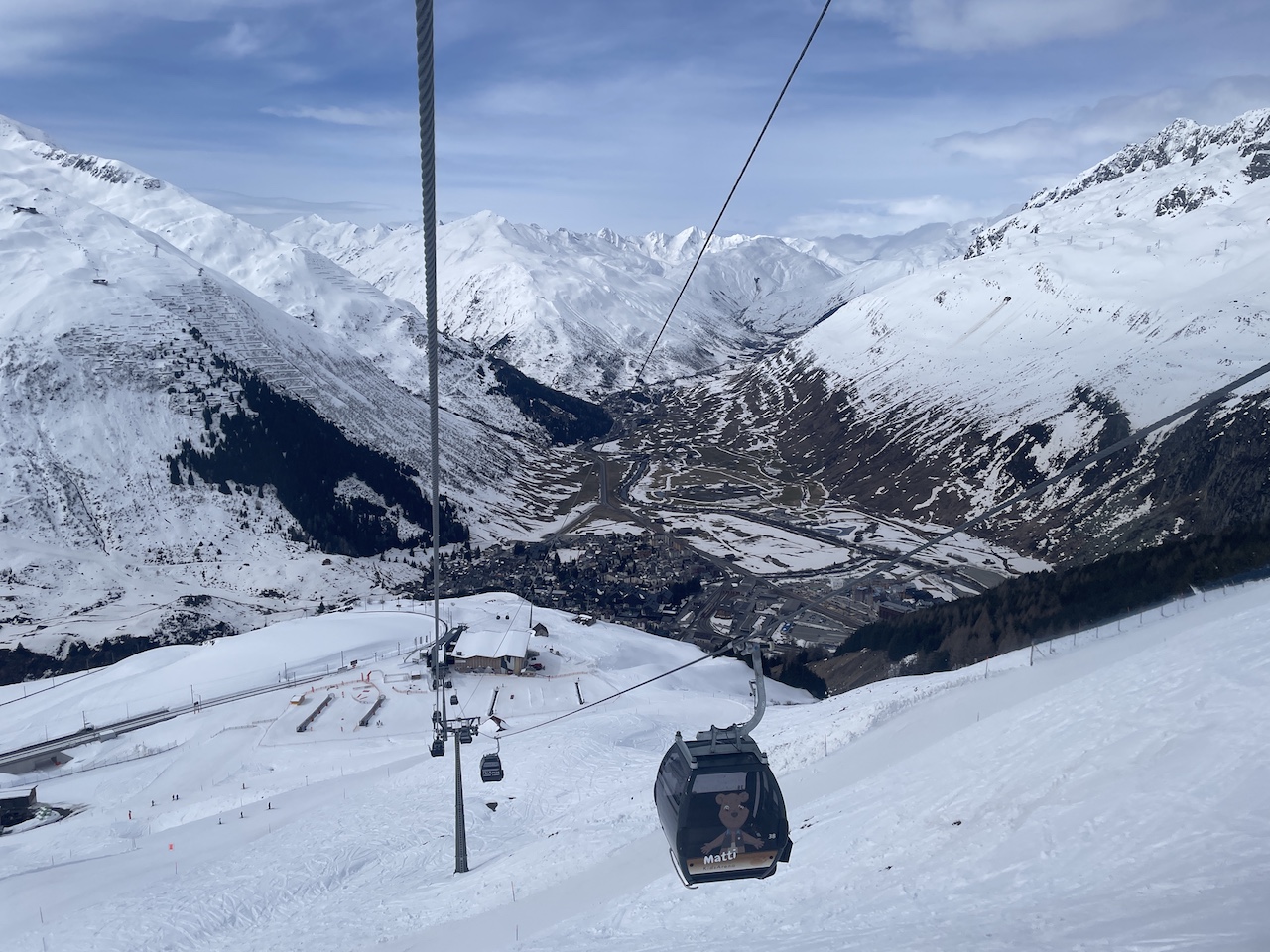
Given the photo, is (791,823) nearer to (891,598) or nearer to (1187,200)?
(891,598)

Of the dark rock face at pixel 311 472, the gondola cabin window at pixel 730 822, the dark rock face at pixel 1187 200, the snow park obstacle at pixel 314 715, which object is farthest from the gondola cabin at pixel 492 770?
the dark rock face at pixel 1187 200

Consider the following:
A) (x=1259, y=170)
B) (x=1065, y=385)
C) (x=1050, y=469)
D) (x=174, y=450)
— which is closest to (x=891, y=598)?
(x=1050, y=469)

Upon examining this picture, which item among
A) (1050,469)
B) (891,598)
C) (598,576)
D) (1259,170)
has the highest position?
(1259,170)

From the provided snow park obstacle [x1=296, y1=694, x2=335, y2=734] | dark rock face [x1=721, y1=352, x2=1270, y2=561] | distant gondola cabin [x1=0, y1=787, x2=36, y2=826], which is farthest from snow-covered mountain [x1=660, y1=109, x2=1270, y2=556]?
distant gondola cabin [x1=0, y1=787, x2=36, y2=826]

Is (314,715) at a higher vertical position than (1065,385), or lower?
lower

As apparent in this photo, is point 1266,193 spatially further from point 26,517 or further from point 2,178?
point 2,178

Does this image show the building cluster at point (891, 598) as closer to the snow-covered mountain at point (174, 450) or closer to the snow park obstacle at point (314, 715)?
the snow park obstacle at point (314, 715)

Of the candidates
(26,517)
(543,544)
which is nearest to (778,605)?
(543,544)
